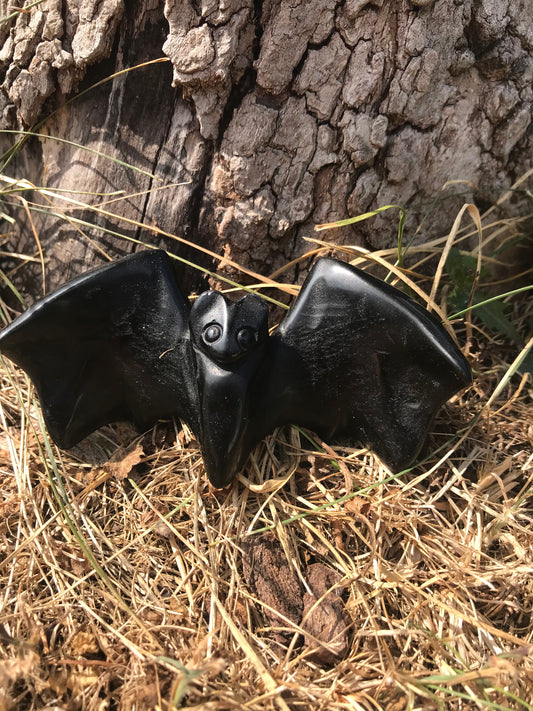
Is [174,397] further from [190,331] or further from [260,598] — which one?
[260,598]

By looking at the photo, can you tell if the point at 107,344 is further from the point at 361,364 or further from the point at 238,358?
the point at 361,364

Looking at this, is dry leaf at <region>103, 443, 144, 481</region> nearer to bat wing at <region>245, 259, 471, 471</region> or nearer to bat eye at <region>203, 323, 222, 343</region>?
bat wing at <region>245, 259, 471, 471</region>

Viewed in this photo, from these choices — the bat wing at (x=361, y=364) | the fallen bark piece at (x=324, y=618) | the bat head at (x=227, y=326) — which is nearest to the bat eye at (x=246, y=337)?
the bat head at (x=227, y=326)

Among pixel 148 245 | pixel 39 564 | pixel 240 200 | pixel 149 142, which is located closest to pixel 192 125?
pixel 149 142

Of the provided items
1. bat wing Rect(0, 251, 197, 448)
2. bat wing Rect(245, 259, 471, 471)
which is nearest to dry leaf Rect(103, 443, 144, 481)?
bat wing Rect(0, 251, 197, 448)

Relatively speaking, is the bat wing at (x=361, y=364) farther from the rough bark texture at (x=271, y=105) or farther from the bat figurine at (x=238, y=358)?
the rough bark texture at (x=271, y=105)

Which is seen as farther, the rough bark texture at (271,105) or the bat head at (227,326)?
the rough bark texture at (271,105)

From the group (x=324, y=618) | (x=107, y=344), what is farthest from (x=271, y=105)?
(x=324, y=618)

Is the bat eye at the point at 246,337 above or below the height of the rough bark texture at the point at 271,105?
below
